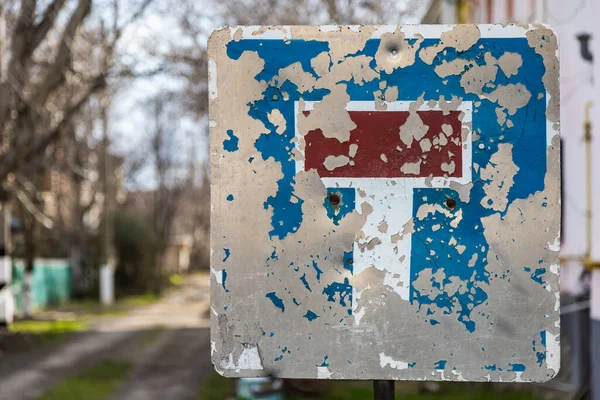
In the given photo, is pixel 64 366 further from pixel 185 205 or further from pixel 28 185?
pixel 185 205

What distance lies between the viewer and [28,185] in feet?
52.0

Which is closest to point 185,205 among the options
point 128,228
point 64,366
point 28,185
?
point 128,228

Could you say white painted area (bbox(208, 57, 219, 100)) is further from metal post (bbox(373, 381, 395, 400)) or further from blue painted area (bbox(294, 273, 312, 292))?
metal post (bbox(373, 381, 395, 400))

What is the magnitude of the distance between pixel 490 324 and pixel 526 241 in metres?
0.21

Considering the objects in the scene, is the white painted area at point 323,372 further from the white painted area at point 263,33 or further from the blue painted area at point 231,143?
the white painted area at point 263,33

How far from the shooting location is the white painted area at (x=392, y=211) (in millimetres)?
1751

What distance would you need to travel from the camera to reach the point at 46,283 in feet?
83.7

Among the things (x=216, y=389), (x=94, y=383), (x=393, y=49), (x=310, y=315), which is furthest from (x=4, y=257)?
(x=393, y=49)

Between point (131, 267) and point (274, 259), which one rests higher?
point (274, 259)

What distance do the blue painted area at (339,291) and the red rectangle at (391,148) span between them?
10.0 inches

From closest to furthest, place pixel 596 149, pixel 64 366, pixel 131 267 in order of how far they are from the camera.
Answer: pixel 596 149, pixel 64 366, pixel 131 267

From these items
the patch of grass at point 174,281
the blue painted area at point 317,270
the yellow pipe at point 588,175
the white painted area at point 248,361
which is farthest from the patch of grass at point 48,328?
the patch of grass at point 174,281

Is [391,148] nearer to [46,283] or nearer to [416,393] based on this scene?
[416,393]

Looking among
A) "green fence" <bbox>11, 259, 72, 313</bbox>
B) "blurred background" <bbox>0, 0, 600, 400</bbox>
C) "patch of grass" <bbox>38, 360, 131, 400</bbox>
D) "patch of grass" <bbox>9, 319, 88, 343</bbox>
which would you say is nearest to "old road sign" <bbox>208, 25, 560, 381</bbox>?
"blurred background" <bbox>0, 0, 600, 400</bbox>
